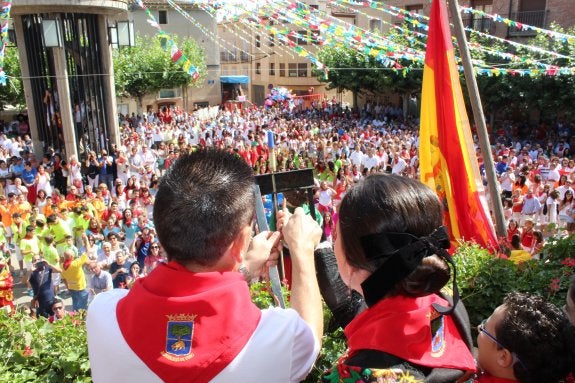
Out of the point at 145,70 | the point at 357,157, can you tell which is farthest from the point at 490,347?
the point at 145,70

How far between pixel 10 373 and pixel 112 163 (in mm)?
12445

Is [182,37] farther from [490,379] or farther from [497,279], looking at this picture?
[490,379]

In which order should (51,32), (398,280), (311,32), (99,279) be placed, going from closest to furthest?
1. (398,280)
2. (99,279)
3. (51,32)
4. (311,32)

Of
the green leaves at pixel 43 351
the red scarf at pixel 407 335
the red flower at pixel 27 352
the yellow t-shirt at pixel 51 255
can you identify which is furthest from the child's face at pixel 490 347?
the yellow t-shirt at pixel 51 255

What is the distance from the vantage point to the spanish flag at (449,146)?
5.58m

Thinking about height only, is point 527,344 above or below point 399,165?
above

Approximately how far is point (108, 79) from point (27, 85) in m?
2.32

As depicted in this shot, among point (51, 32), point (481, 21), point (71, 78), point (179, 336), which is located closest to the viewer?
point (179, 336)

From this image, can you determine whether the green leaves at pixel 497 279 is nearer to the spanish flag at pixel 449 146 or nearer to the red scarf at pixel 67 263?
the spanish flag at pixel 449 146

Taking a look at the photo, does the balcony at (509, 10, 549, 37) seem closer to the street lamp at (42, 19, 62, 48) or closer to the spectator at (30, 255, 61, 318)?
the street lamp at (42, 19, 62, 48)

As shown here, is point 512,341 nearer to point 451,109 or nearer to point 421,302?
point 421,302

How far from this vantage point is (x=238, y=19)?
552 inches

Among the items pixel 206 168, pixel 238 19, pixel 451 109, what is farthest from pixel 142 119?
pixel 206 168

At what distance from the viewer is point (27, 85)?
51.6ft
